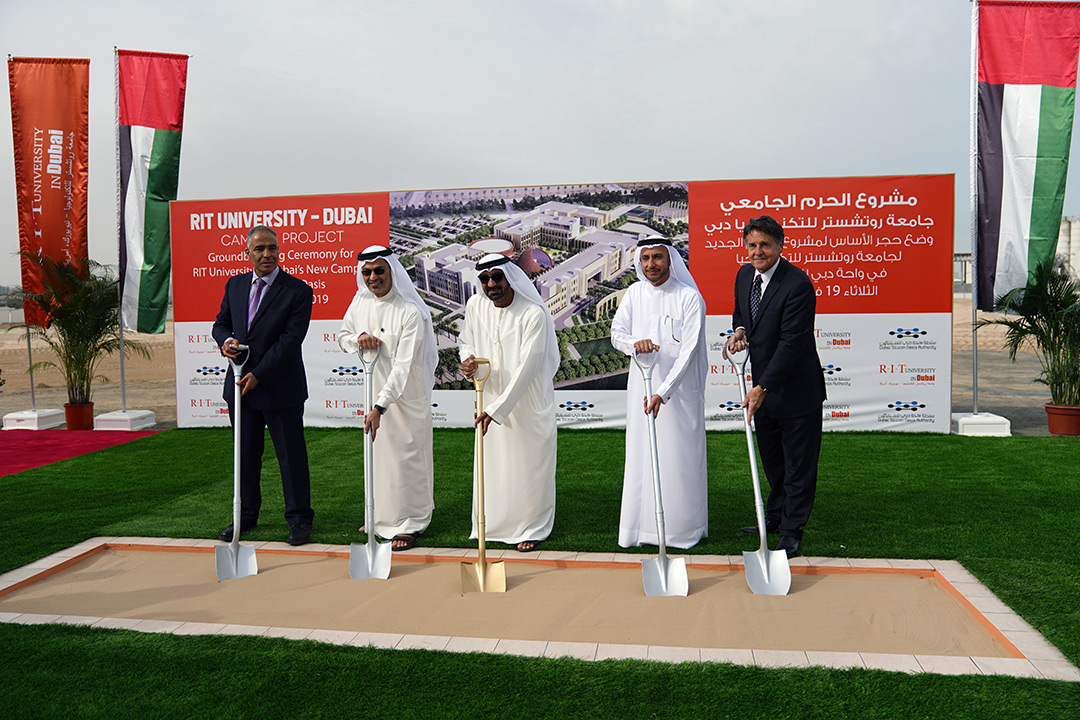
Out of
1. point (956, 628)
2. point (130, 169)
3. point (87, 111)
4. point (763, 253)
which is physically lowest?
point (956, 628)

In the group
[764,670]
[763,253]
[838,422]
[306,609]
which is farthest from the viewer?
→ [838,422]

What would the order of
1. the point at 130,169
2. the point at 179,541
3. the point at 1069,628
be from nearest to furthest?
the point at 1069,628 → the point at 179,541 → the point at 130,169

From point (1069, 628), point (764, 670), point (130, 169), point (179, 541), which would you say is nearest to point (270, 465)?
point (179, 541)

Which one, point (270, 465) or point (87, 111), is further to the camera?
point (87, 111)

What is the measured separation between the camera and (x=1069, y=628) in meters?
3.20

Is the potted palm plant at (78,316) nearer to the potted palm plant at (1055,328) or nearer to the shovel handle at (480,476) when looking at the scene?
the shovel handle at (480,476)

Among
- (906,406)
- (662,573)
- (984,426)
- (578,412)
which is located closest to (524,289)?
(662,573)

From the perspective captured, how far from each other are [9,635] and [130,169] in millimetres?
8082

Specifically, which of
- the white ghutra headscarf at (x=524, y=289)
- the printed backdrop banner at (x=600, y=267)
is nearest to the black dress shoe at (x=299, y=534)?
the white ghutra headscarf at (x=524, y=289)

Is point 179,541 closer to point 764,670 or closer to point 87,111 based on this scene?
point 764,670

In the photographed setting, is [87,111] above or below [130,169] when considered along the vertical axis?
above

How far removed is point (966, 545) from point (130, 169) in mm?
10044

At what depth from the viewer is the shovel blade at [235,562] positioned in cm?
412

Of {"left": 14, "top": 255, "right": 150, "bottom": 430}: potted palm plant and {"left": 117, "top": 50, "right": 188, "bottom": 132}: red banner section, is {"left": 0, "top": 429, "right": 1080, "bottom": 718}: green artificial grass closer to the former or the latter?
{"left": 14, "top": 255, "right": 150, "bottom": 430}: potted palm plant
